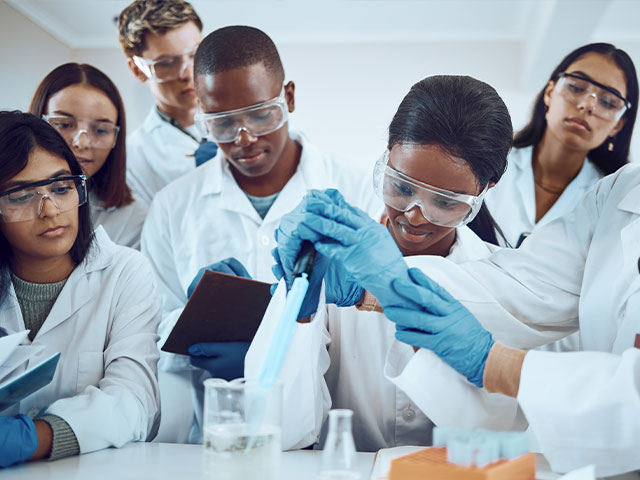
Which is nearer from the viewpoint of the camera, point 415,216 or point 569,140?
point 415,216

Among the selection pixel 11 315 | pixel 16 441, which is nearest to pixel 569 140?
pixel 11 315

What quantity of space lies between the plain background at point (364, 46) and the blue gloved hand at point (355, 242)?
4.91 m

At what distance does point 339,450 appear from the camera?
37.7 inches

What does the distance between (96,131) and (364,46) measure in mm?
4824

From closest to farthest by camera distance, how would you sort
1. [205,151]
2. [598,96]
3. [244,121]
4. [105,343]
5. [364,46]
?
[105,343]
[244,121]
[598,96]
[205,151]
[364,46]

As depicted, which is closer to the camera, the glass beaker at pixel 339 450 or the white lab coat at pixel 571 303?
the glass beaker at pixel 339 450

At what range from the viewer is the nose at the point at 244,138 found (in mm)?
2213

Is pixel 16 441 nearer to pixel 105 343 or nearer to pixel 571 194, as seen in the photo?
pixel 105 343

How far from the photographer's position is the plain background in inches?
237

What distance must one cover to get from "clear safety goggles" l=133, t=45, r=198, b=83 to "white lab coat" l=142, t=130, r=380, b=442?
1.76ft

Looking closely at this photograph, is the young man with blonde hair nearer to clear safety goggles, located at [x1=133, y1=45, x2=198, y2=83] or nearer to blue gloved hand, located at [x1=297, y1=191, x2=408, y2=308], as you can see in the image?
clear safety goggles, located at [x1=133, y1=45, x2=198, y2=83]

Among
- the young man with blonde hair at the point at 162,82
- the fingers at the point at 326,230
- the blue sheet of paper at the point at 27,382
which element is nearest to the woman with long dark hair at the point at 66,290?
the blue sheet of paper at the point at 27,382

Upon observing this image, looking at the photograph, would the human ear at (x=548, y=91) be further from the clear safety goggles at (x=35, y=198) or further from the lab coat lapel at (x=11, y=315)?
the lab coat lapel at (x=11, y=315)

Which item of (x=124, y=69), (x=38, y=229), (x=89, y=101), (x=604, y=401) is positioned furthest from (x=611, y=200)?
(x=124, y=69)
